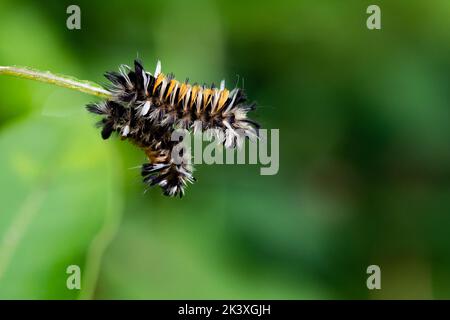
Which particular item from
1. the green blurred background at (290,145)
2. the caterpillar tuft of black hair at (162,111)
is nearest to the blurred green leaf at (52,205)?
the caterpillar tuft of black hair at (162,111)

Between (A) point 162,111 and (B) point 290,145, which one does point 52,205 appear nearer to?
(A) point 162,111

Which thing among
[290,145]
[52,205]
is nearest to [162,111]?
[52,205]

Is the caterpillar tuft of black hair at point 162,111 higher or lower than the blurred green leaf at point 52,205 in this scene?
higher

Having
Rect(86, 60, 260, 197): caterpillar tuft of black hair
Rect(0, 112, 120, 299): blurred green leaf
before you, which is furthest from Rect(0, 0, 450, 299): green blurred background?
Rect(86, 60, 260, 197): caterpillar tuft of black hair

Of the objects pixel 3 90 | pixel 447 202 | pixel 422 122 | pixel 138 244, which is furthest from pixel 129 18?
pixel 447 202

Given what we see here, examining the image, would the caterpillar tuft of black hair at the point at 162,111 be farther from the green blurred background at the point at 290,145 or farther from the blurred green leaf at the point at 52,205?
the green blurred background at the point at 290,145

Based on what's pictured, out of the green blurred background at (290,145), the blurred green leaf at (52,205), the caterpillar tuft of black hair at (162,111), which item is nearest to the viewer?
the caterpillar tuft of black hair at (162,111)

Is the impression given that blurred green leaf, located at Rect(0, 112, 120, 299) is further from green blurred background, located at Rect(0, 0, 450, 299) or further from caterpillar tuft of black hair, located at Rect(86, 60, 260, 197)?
green blurred background, located at Rect(0, 0, 450, 299)
